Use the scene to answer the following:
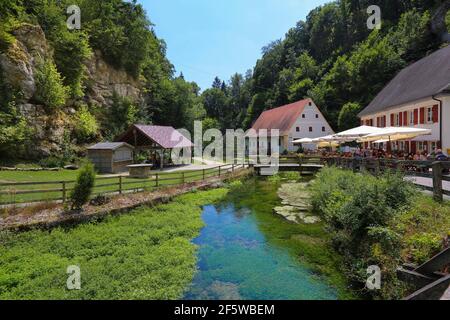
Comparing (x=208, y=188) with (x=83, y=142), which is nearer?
(x=208, y=188)

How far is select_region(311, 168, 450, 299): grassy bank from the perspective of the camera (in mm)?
6020

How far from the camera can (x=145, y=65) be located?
46.2 meters

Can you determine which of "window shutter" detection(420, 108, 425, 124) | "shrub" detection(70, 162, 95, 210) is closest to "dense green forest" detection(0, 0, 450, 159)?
"shrub" detection(70, 162, 95, 210)

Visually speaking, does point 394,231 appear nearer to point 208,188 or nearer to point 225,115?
point 208,188

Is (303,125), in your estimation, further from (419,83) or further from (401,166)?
(401,166)

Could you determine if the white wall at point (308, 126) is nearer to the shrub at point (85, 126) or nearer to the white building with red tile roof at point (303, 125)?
the white building with red tile roof at point (303, 125)

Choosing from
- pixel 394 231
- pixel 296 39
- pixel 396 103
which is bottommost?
pixel 394 231

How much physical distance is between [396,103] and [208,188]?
1836cm

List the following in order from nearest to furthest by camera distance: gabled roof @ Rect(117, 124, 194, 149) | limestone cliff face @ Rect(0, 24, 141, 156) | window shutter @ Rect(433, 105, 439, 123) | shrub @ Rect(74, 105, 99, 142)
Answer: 1. window shutter @ Rect(433, 105, 439, 123)
2. limestone cliff face @ Rect(0, 24, 141, 156)
3. gabled roof @ Rect(117, 124, 194, 149)
4. shrub @ Rect(74, 105, 99, 142)

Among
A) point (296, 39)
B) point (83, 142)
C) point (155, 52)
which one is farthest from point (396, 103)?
point (296, 39)

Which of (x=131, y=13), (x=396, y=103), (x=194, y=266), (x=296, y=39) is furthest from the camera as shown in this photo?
(x=296, y=39)

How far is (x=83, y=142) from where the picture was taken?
28.3 metres

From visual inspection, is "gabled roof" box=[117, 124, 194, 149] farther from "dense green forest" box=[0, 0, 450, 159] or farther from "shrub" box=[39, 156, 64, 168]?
"shrub" box=[39, 156, 64, 168]

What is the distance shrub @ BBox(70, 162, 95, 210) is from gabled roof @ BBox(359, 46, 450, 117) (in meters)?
20.8
